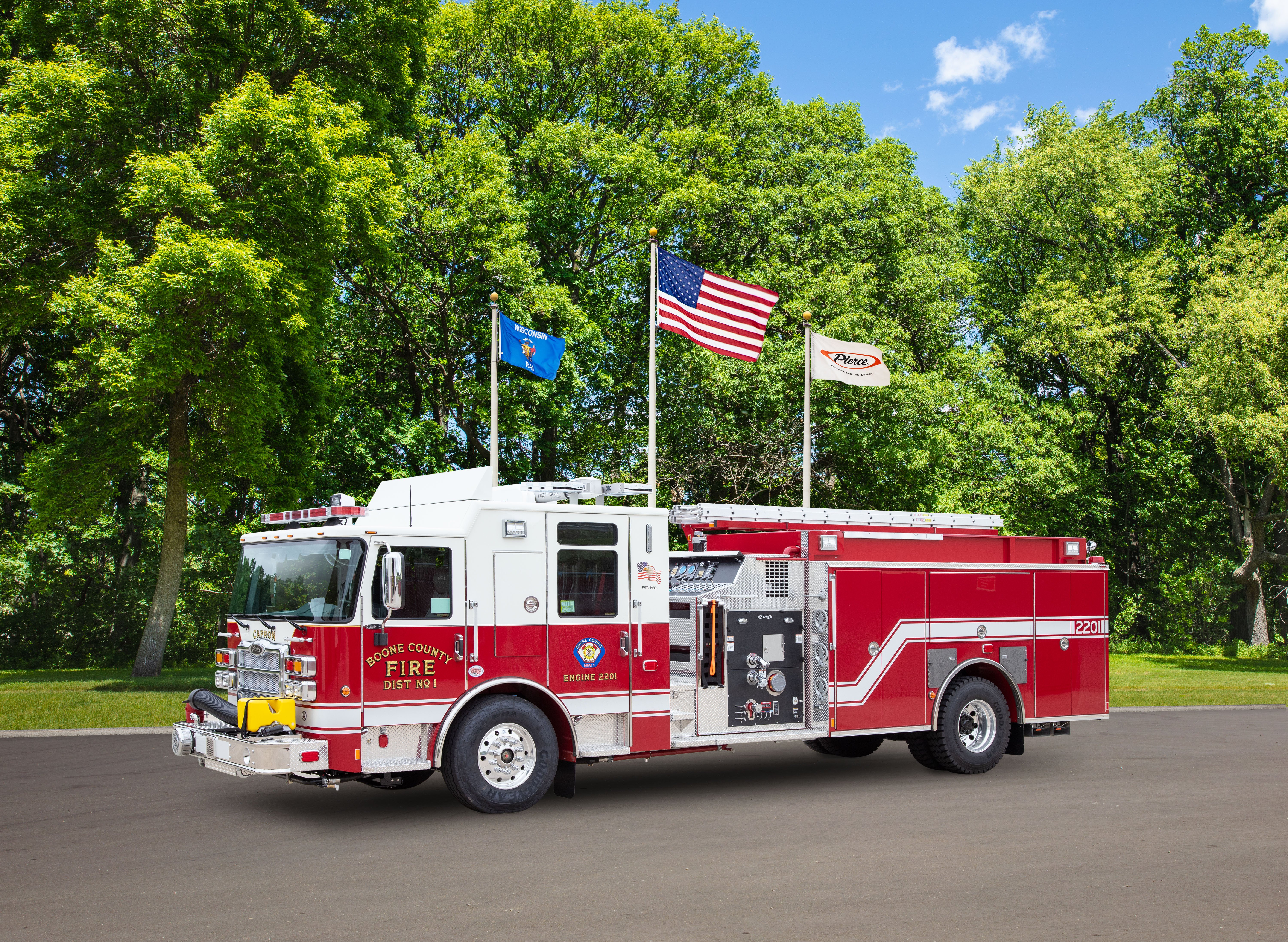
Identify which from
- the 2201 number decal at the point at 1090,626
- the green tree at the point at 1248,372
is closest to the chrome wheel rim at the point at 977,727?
the 2201 number decal at the point at 1090,626

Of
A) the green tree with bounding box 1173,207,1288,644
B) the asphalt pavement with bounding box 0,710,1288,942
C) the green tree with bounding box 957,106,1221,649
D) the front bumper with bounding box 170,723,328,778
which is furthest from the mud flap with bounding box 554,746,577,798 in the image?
the green tree with bounding box 957,106,1221,649

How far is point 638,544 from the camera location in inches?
423

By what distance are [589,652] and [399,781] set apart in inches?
97.4

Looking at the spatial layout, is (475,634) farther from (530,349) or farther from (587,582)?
(530,349)

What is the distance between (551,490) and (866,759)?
5.77 meters

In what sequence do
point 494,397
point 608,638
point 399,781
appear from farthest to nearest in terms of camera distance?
1. point 494,397
2. point 399,781
3. point 608,638

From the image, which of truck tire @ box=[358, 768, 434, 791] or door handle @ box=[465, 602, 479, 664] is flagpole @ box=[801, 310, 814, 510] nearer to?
truck tire @ box=[358, 768, 434, 791]

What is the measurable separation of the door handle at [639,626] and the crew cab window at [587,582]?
21 cm

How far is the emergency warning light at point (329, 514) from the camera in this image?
32.2 ft

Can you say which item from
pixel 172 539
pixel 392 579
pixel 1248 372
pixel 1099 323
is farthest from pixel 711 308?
pixel 1099 323

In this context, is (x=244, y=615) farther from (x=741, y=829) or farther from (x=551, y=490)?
(x=741, y=829)

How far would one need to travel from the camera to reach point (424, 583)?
378 inches

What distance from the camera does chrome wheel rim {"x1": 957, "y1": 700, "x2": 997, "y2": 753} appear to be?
12438mm

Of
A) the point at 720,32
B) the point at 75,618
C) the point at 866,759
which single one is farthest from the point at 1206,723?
the point at 75,618
